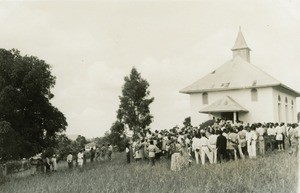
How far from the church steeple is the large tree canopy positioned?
874 inches

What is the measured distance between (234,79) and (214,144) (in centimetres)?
2234

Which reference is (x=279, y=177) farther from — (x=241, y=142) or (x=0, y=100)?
(x=0, y=100)

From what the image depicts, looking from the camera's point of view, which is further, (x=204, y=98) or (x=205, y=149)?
(x=204, y=98)

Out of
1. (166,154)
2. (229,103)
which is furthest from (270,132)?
→ (229,103)

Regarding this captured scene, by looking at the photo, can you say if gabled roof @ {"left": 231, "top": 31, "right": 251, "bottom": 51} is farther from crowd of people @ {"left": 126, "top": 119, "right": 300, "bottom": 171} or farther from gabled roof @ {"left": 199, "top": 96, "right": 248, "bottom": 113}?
crowd of people @ {"left": 126, "top": 119, "right": 300, "bottom": 171}

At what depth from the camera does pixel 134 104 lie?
52719mm

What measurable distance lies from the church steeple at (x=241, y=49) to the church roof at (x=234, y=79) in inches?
113

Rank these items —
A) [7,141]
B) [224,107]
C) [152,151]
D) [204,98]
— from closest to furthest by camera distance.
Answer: [152,151] < [7,141] < [224,107] < [204,98]

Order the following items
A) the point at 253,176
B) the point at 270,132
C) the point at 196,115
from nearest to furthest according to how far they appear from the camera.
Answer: the point at 253,176
the point at 270,132
the point at 196,115

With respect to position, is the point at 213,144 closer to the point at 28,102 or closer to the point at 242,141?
the point at 242,141

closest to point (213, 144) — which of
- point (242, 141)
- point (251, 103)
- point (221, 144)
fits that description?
point (221, 144)

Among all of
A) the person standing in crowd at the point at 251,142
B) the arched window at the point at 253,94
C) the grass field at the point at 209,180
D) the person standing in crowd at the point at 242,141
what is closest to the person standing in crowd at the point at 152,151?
the grass field at the point at 209,180

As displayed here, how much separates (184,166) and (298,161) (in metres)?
4.56

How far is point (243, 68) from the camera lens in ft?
131
